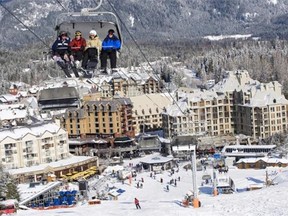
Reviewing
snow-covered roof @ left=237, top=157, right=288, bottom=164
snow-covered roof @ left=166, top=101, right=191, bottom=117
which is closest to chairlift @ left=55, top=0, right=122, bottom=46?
snow-covered roof @ left=237, top=157, right=288, bottom=164

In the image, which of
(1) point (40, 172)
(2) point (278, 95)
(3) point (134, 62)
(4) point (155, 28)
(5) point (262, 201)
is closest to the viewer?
(5) point (262, 201)

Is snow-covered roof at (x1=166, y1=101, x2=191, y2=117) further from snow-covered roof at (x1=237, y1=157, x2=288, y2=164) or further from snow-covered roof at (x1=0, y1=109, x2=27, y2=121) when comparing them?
snow-covered roof at (x1=237, y1=157, x2=288, y2=164)

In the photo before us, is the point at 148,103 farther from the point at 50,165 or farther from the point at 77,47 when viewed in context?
the point at 77,47

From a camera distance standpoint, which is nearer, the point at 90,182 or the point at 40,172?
the point at 90,182

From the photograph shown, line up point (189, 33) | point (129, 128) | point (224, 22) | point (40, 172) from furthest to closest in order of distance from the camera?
point (224, 22)
point (189, 33)
point (129, 128)
point (40, 172)

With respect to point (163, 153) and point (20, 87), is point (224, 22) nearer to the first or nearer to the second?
point (20, 87)

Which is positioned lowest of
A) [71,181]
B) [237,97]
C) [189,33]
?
[71,181]

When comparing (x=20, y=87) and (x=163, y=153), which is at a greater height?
(x=20, y=87)

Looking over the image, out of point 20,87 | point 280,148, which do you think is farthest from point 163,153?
point 20,87

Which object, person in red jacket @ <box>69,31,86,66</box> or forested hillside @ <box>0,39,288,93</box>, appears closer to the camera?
person in red jacket @ <box>69,31,86,66</box>

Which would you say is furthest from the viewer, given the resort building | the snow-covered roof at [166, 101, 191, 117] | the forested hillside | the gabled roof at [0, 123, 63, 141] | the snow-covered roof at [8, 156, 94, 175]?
the forested hillside
